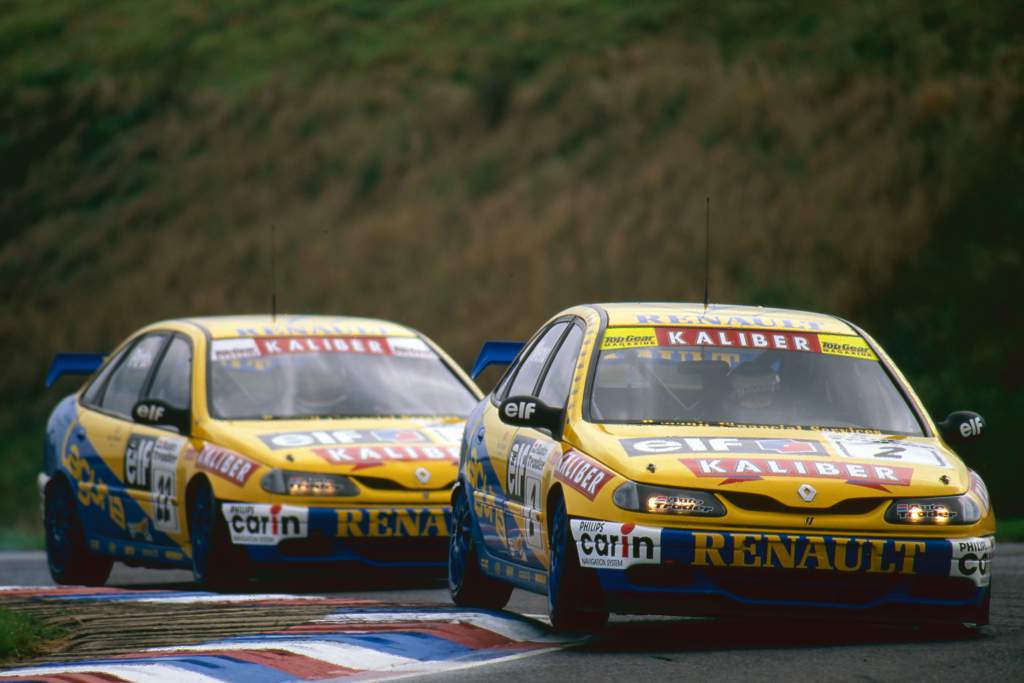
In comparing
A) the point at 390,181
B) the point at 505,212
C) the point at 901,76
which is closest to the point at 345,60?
the point at 390,181

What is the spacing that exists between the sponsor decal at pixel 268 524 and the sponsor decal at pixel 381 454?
352mm

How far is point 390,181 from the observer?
42188mm

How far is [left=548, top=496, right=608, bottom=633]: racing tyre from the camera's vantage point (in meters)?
8.77

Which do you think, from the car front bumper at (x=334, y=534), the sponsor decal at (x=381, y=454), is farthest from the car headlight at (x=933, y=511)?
the sponsor decal at (x=381, y=454)

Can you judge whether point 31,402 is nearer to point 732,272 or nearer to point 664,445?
point 732,272

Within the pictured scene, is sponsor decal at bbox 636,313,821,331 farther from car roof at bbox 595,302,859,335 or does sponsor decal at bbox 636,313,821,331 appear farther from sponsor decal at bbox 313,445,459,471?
sponsor decal at bbox 313,445,459,471

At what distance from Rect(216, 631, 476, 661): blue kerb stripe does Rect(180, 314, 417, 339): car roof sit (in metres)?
4.77

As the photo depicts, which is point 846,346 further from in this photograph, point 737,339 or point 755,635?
point 755,635

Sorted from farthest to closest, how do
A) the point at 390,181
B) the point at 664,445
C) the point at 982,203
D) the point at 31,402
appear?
the point at 390,181 < the point at 31,402 < the point at 982,203 < the point at 664,445

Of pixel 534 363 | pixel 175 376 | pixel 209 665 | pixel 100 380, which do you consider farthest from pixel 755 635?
pixel 100 380

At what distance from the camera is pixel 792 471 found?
8703mm

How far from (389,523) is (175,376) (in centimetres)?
214

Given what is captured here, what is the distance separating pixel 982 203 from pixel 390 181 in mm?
13439

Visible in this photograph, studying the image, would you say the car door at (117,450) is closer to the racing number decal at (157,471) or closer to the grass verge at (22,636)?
the racing number decal at (157,471)
